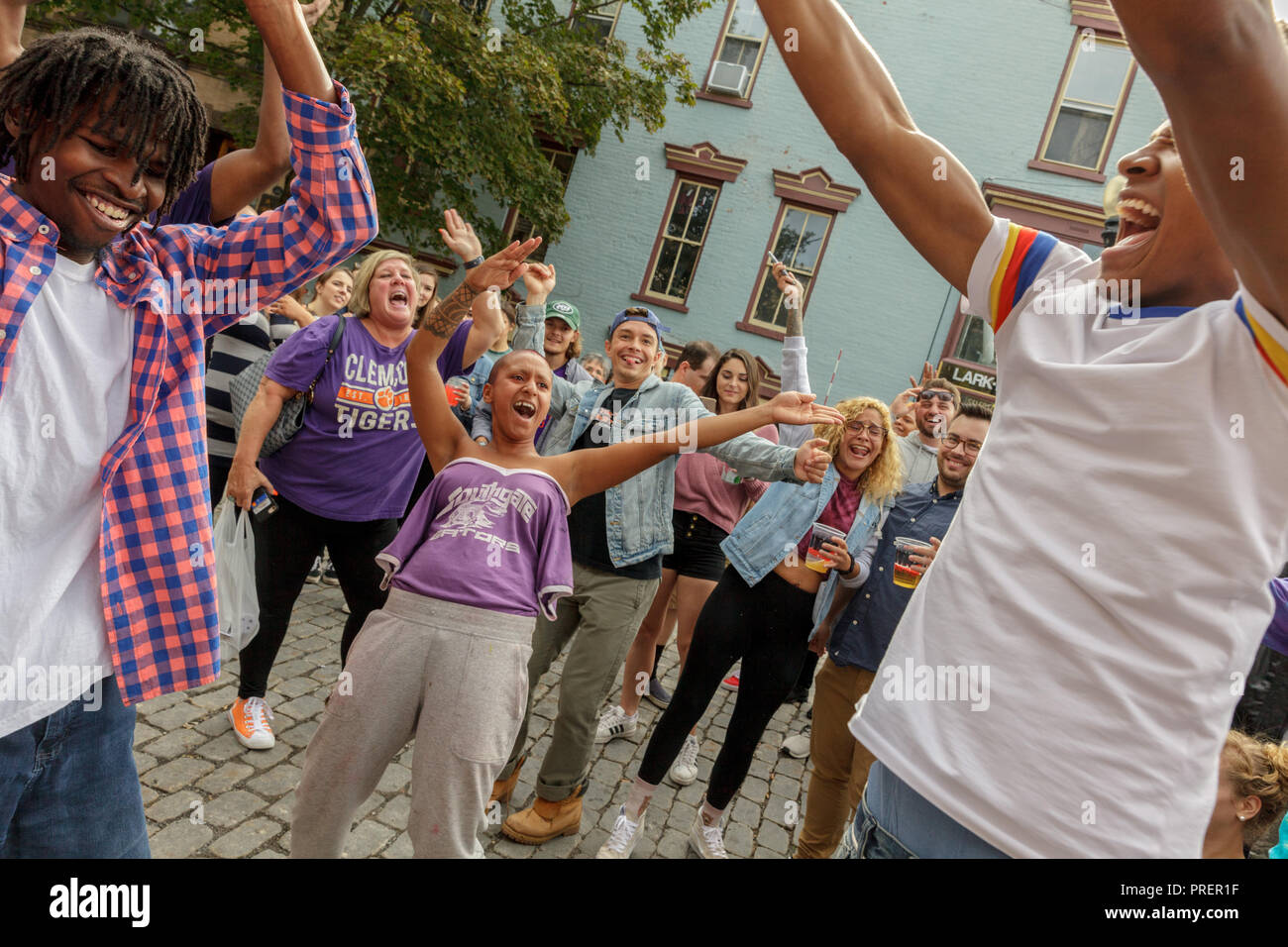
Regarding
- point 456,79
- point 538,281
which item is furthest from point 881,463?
point 456,79

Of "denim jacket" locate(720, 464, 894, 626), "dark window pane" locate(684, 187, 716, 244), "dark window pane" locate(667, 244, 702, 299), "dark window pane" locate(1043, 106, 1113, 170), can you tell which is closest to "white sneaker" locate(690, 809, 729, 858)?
"denim jacket" locate(720, 464, 894, 626)

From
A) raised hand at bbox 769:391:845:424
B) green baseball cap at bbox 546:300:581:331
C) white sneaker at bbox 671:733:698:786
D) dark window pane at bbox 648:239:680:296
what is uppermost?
dark window pane at bbox 648:239:680:296

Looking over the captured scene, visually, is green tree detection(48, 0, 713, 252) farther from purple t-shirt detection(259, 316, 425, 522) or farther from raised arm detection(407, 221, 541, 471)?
raised arm detection(407, 221, 541, 471)

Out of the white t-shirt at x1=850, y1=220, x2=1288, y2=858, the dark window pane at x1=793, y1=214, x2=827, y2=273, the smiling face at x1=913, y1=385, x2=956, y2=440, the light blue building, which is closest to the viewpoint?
the white t-shirt at x1=850, y1=220, x2=1288, y2=858

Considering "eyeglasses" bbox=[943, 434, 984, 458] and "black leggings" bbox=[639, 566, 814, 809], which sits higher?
"eyeglasses" bbox=[943, 434, 984, 458]

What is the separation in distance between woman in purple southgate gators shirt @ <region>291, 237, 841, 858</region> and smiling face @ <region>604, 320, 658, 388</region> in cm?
113

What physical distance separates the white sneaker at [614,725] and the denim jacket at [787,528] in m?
1.52

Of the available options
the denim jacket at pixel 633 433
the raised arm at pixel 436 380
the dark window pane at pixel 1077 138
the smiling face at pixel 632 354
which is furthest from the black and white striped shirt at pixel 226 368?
the dark window pane at pixel 1077 138

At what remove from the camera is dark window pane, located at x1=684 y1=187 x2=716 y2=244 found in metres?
14.7

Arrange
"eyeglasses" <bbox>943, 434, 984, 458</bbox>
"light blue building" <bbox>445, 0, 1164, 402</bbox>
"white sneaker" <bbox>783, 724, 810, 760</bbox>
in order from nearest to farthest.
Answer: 1. "eyeglasses" <bbox>943, 434, 984, 458</bbox>
2. "white sneaker" <bbox>783, 724, 810, 760</bbox>
3. "light blue building" <bbox>445, 0, 1164, 402</bbox>

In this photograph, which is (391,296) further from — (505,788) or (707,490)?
(505,788)

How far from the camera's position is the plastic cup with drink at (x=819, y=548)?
374 centimetres

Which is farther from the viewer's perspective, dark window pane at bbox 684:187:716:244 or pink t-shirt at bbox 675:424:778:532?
dark window pane at bbox 684:187:716:244

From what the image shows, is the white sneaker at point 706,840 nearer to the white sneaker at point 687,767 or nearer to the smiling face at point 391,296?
the white sneaker at point 687,767
